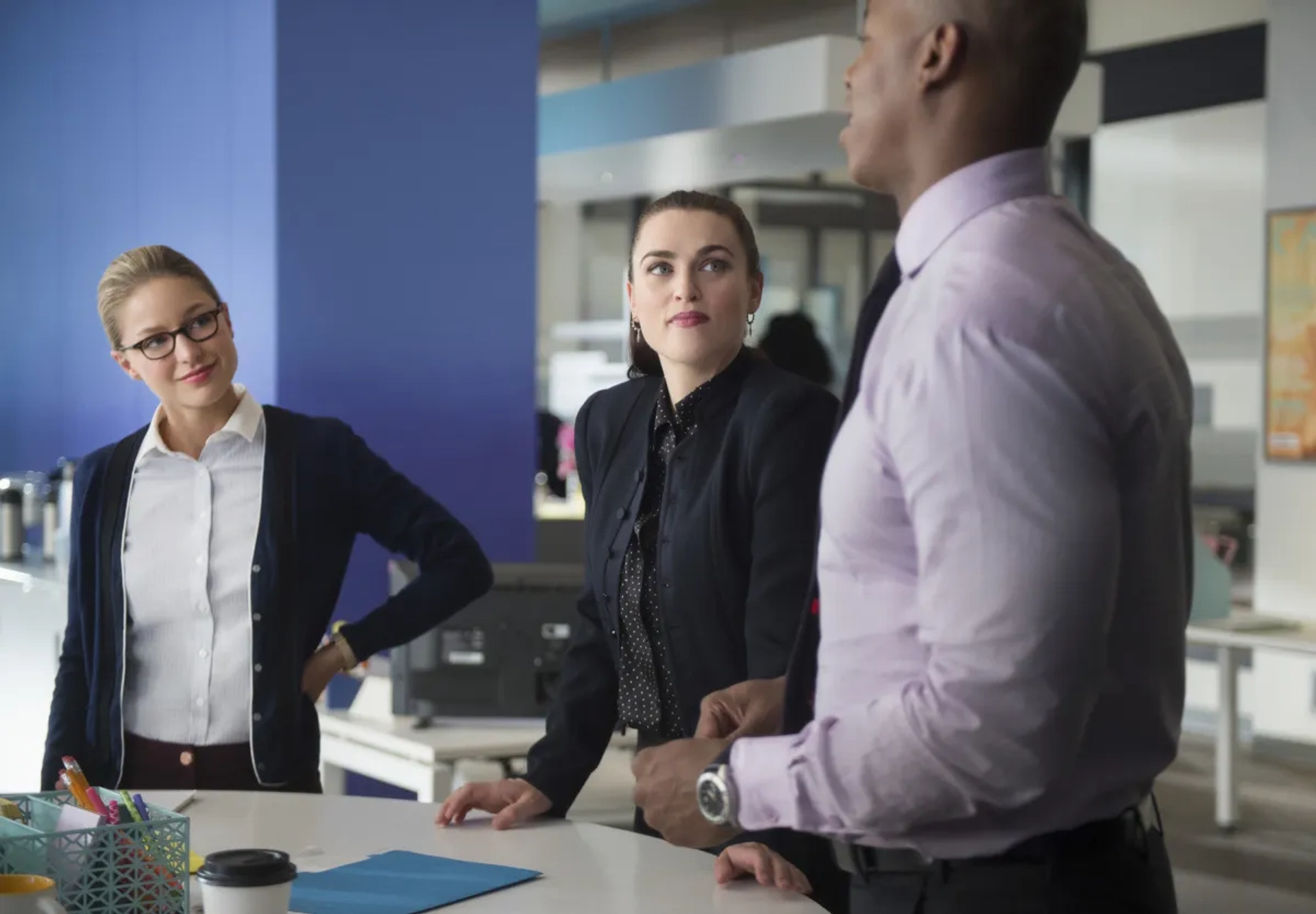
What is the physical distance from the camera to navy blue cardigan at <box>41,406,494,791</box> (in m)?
2.56

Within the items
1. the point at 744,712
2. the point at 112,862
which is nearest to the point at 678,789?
the point at 744,712

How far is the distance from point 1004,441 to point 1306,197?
6.64 m

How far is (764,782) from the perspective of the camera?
52.8 inches

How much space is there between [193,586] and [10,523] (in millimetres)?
3833

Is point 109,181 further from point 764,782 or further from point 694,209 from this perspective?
point 764,782

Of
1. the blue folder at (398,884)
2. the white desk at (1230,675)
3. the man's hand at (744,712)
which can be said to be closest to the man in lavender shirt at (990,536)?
the man's hand at (744,712)

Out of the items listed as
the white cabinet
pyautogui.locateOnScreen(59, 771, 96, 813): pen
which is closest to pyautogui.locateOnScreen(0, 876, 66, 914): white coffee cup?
pyautogui.locateOnScreen(59, 771, 96, 813): pen

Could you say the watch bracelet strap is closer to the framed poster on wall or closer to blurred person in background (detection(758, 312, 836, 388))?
blurred person in background (detection(758, 312, 836, 388))

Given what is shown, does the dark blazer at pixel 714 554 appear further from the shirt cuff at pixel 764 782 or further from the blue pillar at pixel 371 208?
the blue pillar at pixel 371 208

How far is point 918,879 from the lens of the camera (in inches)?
53.5

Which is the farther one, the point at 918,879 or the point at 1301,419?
the point at 1301,419

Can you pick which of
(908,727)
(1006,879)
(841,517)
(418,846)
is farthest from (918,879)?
(418,846)

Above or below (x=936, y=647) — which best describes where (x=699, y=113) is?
above

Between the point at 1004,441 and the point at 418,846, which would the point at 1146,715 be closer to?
the point at 1004,441
